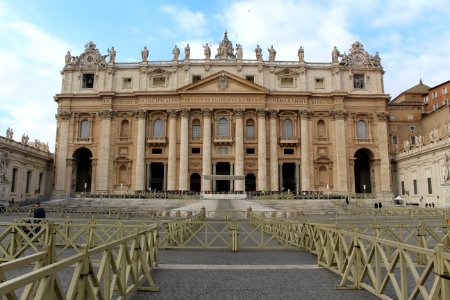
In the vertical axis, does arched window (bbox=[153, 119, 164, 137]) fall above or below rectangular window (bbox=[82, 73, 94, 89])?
below

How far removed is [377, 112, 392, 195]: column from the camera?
57.9 metres

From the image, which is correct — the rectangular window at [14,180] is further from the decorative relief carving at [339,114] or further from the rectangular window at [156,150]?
the decorative relief carving at [339,114]

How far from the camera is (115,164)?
59531mm

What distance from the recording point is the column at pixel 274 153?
5766cm

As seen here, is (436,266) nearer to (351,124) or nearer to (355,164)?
(351,124)

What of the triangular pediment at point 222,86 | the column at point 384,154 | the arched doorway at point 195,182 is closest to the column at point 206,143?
the arched doorway at point 195,182

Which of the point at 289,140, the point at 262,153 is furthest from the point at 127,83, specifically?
the point at 289,140

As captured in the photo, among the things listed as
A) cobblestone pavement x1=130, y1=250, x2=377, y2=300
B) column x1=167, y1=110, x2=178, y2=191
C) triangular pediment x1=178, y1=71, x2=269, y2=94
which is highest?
triangular pediment x1=178, y1=71, x2=269, y2=94

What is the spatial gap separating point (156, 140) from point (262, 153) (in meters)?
16.5

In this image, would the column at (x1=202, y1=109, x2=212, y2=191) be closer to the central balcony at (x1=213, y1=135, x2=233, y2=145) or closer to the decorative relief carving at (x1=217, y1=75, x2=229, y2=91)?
the central balcony at (x1=213, y1=135, x2=233, y2=145)

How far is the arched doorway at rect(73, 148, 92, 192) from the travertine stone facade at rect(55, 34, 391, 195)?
150 cm

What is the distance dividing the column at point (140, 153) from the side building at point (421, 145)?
3930 centimetres

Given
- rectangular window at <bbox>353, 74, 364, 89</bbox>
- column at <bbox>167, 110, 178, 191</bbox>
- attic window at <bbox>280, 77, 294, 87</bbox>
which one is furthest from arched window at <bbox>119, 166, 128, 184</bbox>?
rectangular window at <bbox>353, 74, 364, 89</bbox>

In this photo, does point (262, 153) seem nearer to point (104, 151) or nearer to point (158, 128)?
point (158, 128)
